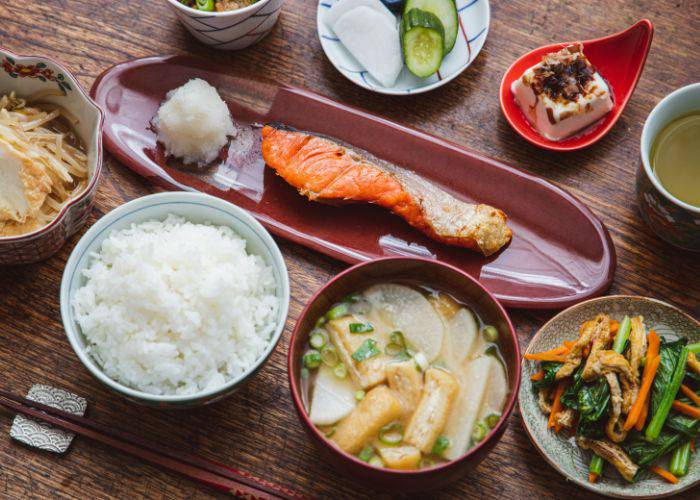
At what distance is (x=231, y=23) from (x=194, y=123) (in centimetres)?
44

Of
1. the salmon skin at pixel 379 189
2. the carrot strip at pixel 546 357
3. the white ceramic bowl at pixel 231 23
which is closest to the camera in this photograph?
the carrot strip at pixel 546 357

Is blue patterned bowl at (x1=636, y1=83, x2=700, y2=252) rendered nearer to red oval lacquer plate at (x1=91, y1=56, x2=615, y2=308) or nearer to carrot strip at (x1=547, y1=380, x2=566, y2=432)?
red oval lacquer plate at (x1=91, y1=56, x2=615, y2=308)

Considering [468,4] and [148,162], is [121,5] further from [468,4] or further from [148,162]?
[468,4]

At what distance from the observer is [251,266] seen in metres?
2.61

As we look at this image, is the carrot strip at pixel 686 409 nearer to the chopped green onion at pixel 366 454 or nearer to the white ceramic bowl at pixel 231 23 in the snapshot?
the chopped green onion at pixel 366 454

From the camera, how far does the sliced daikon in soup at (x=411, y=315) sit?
Answer: 2533mm

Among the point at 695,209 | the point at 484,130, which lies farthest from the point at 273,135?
the point at 695,209

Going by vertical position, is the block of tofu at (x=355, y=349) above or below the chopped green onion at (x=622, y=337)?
below

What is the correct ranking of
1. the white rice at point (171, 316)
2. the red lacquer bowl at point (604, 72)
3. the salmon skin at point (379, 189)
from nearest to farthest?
the white rice at point (171, 316) < the salmon skin at point (379, 189) < the red lacquer bowl at point (604, 72)

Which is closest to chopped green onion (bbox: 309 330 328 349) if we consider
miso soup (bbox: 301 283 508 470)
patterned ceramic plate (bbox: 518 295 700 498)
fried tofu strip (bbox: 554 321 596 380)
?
miso soup (bbox: 301 283 508 470)

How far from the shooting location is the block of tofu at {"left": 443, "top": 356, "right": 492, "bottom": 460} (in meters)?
2.40

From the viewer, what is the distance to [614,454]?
2.54m

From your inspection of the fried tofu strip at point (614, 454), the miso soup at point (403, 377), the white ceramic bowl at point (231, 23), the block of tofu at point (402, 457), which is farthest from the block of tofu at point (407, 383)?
the white ceramic bowl at point (231, 23)

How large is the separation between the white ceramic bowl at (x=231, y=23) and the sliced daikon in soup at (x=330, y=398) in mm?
1465
